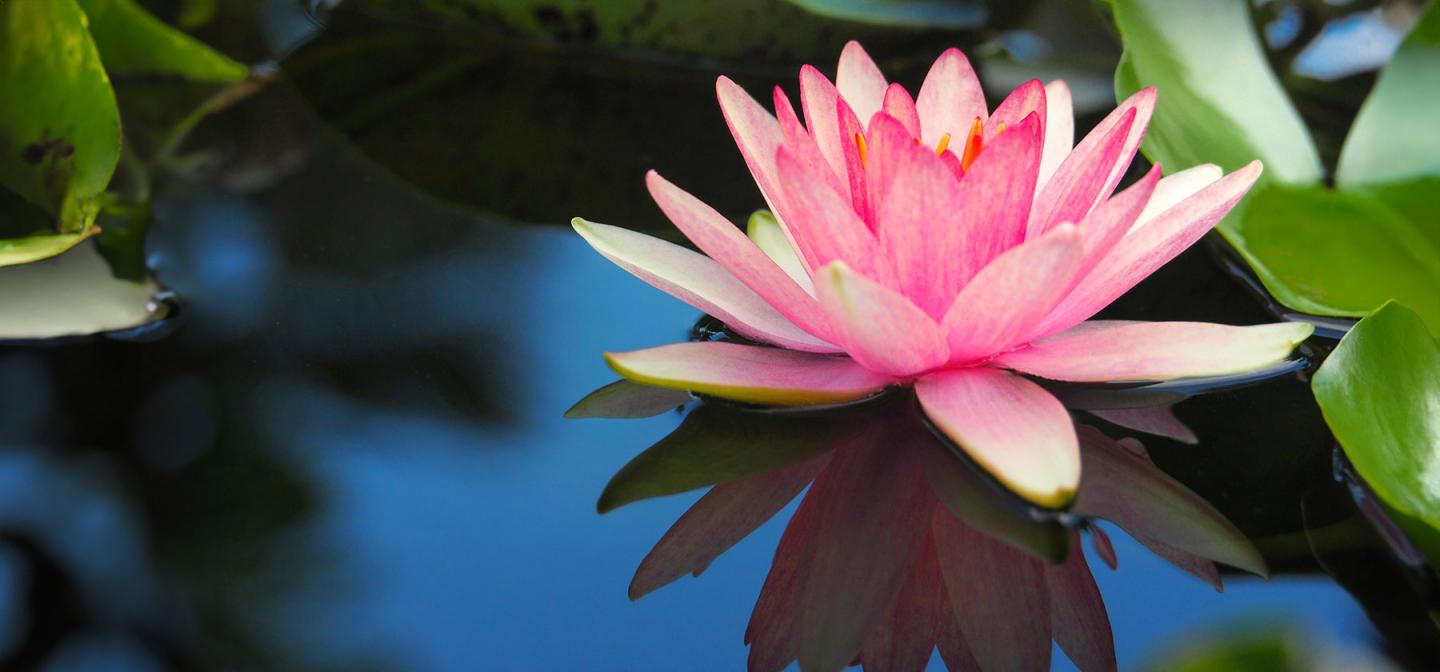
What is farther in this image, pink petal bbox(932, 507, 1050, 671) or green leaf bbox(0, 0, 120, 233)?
green leaf bbox(0, 0, 120, 233)

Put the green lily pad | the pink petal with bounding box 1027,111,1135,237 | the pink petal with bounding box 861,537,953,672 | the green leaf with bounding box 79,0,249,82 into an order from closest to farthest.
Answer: the pink petal with bounding box 861,537,953,672 < the pink petal with bounding box 1027,111,1135,237 < the green lily pad < the green leaf with bounding box 79,0,249,82

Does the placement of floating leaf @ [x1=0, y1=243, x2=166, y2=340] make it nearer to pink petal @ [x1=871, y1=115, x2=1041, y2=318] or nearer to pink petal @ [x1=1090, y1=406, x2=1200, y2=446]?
pink petal @ [x1=871, y1=115, x2=1041, y2=318]

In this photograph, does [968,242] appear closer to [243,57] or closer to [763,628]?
[763,628]

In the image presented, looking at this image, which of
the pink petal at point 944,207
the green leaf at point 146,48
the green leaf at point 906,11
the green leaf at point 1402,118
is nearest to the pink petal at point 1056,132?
the pink petal at point 944,207

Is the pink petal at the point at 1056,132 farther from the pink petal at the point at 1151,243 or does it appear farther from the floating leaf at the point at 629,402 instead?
the floating leaf at the point at 629,402

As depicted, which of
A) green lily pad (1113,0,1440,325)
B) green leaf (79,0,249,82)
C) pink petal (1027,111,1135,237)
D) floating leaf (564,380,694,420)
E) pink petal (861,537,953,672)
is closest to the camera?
pink petal (861,537,953,672)

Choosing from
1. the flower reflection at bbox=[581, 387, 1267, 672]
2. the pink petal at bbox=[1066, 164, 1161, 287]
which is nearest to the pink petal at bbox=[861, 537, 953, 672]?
the flower reflection at bbox=[581, 387, 1267, 672]

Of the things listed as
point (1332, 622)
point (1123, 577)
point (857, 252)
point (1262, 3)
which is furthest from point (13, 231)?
point (1262, 3)

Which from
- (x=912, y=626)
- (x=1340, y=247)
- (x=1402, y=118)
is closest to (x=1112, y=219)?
(x=912, y=626)
